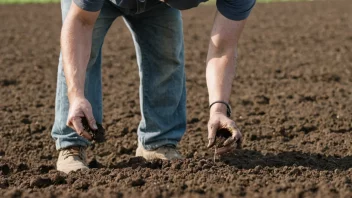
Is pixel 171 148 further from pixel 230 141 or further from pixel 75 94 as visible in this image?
pixel 75 94

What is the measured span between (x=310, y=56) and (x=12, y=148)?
17.5ft

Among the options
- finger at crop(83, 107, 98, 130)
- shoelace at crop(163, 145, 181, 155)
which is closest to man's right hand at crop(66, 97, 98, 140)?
finger at crop(83, 107, 98, 130)

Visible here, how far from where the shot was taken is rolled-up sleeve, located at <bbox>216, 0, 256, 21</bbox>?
4625 millimetres

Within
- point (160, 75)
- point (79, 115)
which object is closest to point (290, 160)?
point (160, 75)

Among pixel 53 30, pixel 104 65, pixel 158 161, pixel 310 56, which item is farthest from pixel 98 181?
pixel 53 30

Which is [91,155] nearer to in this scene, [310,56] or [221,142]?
[221,142]

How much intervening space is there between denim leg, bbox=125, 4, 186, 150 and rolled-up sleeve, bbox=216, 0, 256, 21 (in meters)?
0.69

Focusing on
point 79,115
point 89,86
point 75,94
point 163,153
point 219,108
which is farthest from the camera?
point 163,153

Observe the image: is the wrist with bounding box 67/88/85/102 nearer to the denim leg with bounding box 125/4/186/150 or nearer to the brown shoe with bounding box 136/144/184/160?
the denim leg with bounding box 125/4/186/150

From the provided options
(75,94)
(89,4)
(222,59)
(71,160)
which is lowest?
(71,160)

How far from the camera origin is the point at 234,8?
4.63 m

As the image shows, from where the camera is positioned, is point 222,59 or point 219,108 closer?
point 219,108

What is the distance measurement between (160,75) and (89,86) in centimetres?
52

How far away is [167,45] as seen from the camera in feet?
17.6
